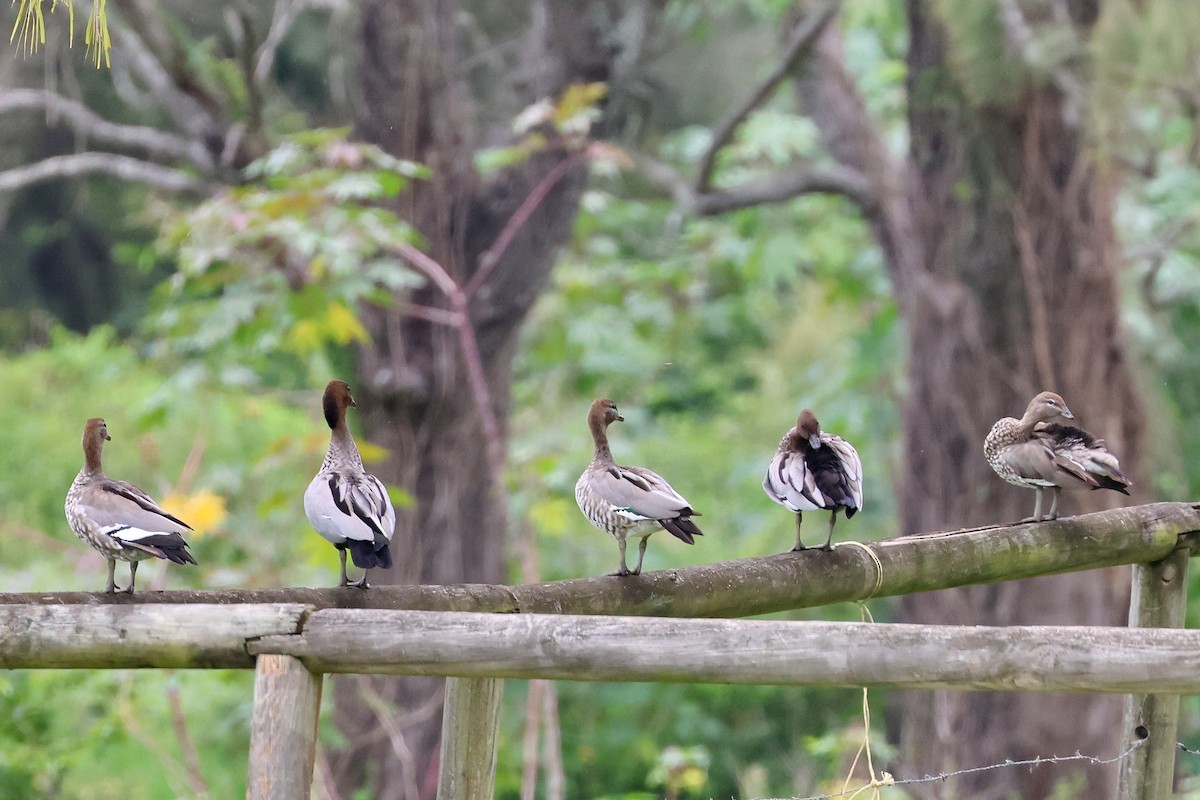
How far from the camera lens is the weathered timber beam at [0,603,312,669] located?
1896 millimetres

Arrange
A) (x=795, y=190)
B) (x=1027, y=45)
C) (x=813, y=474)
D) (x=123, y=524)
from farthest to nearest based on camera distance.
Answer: (x=795, y=190), (x=1027, y=45), (x=813, y=474), (x=123, y=524)

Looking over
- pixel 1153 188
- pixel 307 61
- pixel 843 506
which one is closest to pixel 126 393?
pixel 307 61

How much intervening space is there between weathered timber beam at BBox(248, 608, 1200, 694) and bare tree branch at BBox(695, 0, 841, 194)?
476 centimetres

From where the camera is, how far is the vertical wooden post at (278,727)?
1867 millimetres

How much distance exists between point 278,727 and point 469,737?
52 cm

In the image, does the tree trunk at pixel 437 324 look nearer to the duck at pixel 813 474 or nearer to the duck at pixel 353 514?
the duck at pixel 813 474

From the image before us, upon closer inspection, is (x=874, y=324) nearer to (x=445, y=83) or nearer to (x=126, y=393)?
(x=445, y=83)

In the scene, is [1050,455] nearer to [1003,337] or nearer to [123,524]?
[123,524]

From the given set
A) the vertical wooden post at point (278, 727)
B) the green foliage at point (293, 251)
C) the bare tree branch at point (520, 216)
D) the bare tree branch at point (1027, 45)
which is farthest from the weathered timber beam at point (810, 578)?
the bare tree branch at point (520, 216)

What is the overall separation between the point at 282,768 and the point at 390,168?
3.42m

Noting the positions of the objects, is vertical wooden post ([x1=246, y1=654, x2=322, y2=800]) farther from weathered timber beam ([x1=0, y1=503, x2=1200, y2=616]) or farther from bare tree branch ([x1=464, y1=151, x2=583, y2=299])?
bare tree branch ([x1=464, y1=151, x2=583, y2=299])

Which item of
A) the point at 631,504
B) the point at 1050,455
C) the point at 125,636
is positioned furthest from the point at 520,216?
the point at 125,636

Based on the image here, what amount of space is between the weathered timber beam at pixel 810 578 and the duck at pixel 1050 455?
0.12 m

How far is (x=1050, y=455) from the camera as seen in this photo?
295 centimetres
